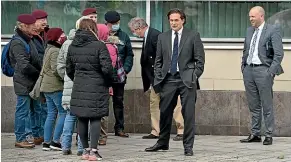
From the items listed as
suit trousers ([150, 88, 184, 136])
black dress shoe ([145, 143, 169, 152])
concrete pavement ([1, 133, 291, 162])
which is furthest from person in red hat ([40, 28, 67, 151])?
suit trousers ([150, 88, 184, 136])

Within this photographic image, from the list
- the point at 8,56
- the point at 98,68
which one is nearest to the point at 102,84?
the point at 98,68

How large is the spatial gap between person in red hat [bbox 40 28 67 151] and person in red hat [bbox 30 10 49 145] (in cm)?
53

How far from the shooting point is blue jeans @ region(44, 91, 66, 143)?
31.3 feet

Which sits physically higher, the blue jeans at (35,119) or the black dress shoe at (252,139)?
the blue jeans at (35,119)

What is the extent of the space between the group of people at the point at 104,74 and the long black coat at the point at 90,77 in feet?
0.04

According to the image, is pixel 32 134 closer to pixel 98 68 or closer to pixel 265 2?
pixel 98 68

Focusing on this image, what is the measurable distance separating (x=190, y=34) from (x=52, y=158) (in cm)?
227

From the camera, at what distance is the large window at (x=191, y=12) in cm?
1130

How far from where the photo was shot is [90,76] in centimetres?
857

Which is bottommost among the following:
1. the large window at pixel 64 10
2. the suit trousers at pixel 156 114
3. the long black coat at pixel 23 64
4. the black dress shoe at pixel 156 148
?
the black dress shoe at pixel 156 148

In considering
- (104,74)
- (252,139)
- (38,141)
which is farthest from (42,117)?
(252,139)

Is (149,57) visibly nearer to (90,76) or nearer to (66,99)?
(66,99)

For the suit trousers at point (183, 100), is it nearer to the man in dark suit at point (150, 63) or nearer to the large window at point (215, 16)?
the man in dark suit at point (150, 63)

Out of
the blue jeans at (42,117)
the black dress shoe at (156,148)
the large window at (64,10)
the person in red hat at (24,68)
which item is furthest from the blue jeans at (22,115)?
the large window at (64,10)
